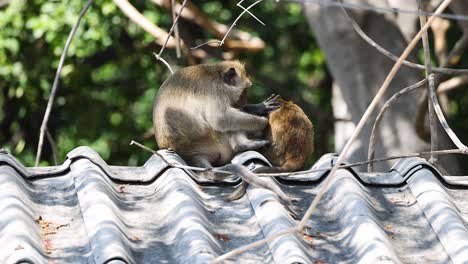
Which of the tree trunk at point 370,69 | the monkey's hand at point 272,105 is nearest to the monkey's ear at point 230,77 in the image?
the monkey's hand at point 272,105

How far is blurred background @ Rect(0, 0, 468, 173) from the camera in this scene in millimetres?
7977

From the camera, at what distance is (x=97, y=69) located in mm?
10586

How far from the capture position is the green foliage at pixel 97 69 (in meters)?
8.65

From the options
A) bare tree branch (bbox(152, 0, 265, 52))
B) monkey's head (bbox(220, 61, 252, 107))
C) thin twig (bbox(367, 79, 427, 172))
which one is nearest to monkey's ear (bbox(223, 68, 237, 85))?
monkey's head (bbox(220, 61, 252, 107))

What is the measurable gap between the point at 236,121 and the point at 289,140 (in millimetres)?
503

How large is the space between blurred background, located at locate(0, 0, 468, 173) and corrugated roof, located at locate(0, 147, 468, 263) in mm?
3759

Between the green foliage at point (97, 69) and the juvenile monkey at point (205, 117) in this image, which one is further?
the green foliage at point (97, 69)

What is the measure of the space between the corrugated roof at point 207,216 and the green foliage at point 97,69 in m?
5.15

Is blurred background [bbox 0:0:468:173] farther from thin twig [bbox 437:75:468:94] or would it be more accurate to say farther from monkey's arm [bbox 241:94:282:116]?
monkey's arm [bbox 241:94:282:116]

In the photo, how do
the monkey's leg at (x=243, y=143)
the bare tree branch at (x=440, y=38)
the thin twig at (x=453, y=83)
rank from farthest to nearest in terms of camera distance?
the bare tree branch at (x=440, y=38) < the thin twig at (x=453, y=83) < the monkey's leg at (x=243, y=143)

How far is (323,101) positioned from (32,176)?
861 centimetres

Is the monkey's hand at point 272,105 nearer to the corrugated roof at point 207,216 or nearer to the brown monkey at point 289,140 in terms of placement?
the brown monkey at point 289,140

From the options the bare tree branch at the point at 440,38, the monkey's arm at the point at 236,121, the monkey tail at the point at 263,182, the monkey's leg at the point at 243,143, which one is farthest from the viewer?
the bare tree branch at the point at 440,38

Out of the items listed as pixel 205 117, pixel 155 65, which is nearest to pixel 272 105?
pixel 205 117
